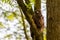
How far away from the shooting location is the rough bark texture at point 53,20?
872mm

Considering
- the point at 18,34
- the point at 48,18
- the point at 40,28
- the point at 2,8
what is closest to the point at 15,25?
the point at 18,34

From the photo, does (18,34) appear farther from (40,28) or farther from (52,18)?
(52,18)

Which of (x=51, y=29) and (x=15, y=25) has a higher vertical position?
(x=51, y=29)

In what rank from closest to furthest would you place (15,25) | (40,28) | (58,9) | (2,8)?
(58,9)
(40,28)
(2,8)
(15,25)

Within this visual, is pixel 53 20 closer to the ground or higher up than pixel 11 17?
higher up

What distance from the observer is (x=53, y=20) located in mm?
877

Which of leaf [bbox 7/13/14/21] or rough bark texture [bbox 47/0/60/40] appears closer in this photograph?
rough bark texture [bbox 47/0/60/40]

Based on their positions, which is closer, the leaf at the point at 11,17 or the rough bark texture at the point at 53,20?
the rough bark texture at the point at 53,20

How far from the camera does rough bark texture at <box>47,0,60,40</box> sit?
872mm

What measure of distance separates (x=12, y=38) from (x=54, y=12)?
1514 mm

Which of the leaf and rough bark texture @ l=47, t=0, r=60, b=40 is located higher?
rough bark texture @ l=47, t=0, r=60, b=40

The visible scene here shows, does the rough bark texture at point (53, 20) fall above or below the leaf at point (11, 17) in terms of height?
above

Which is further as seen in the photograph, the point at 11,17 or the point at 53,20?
the point at 11,17

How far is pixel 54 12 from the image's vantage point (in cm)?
88
